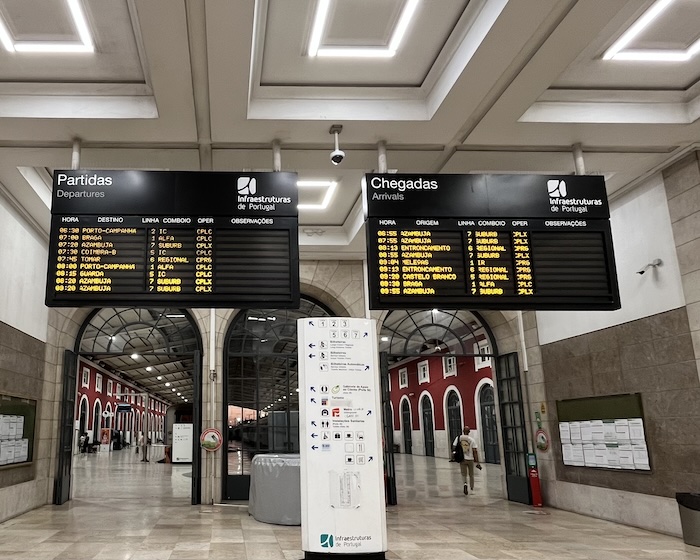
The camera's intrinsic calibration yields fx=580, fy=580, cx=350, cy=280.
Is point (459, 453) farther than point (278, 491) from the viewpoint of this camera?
Yes

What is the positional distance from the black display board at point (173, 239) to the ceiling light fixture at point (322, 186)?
7.79 feet

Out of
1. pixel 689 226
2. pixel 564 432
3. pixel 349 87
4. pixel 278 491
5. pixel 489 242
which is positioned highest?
pixel 349 87

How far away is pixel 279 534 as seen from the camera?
244 inches

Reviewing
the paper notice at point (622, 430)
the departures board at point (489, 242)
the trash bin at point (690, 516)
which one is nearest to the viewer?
the departures board at point (489, 242)

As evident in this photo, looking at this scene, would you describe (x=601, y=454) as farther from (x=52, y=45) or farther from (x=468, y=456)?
(x=52, y=45)

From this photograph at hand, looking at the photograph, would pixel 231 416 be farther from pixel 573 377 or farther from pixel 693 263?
pixel 693 263

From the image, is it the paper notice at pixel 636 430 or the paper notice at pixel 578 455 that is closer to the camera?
the paper notice at pixel 636 430

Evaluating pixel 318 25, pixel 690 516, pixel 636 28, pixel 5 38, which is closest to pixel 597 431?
pixel 690 516

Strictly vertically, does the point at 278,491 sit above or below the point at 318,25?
below

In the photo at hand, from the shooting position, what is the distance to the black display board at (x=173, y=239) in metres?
4.17

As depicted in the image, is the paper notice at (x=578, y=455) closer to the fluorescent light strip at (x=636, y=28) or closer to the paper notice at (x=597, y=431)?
the paper notice at (x=597, y=431)

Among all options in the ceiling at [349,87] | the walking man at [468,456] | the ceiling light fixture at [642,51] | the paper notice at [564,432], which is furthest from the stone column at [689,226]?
the walking man at [468,456]

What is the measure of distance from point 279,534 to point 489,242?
3906 millimetres

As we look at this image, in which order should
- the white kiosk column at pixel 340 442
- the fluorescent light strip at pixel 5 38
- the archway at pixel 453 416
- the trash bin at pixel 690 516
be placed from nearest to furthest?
the fluorescent light strip at pixel 5 38, the white kiosk column at pixel 340 442, the trash bin at pixel 690 516, the archway at pixel 453 416
